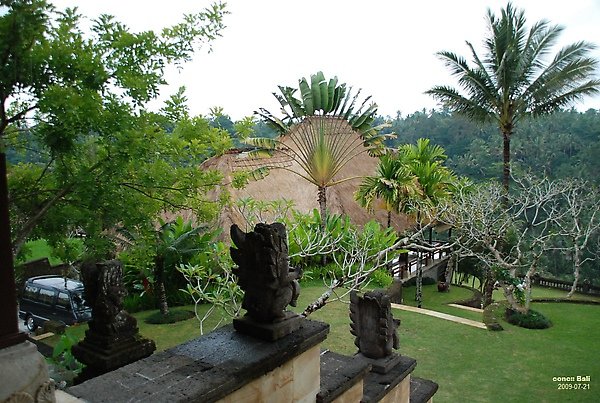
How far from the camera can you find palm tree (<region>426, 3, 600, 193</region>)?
1243 cm

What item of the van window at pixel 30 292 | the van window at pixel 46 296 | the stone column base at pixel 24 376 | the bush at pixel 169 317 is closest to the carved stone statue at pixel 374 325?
the stone column base at pixel 24 376

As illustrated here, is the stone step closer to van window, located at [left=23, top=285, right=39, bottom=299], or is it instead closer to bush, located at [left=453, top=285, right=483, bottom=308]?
van window, located at [left=23, top=285, right=39, bottom=299]

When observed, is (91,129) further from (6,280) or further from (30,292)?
(30,292)

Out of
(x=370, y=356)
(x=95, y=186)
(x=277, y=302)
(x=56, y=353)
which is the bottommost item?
(x=56, y=353)

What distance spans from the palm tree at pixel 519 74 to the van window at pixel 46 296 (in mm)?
12709

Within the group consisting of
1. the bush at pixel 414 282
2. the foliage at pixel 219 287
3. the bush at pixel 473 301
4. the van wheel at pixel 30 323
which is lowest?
the bush at pixel 473 301

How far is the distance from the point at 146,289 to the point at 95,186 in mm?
8859

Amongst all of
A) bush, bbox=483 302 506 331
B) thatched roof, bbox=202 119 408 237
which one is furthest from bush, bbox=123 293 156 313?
bush, bbox=483 302 506 331

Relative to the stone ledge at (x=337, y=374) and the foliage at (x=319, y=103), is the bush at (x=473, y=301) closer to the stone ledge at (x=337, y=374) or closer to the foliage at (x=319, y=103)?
the foliage at (x=319, y=103)

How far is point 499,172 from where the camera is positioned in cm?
3488

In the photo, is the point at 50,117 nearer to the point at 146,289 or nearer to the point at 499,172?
the point at 146,289

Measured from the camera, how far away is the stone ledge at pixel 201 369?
1.86 metres

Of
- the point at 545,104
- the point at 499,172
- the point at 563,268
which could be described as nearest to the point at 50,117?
the point at 545,104

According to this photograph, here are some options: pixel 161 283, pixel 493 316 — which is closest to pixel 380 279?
pixel 493 316
